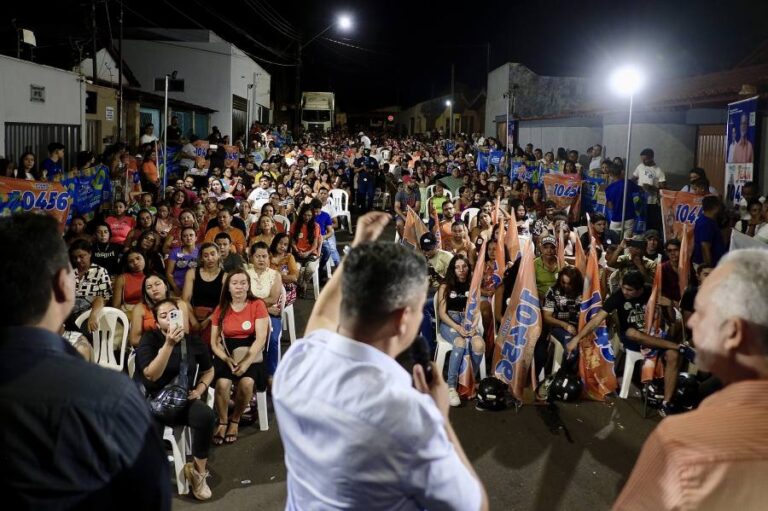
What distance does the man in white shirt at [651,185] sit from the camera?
1155 centimetres

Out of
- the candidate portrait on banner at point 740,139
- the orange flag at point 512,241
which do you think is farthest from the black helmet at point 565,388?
the candidate portrait on banner at point 740,139

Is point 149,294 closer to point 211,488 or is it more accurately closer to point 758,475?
point 211,488

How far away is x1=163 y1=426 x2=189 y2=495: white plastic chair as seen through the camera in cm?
495

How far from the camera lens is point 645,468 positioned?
4.97ft

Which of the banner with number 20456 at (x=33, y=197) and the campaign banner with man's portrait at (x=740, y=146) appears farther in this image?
the campaign banner with man's portrait at (x=740, y=146)

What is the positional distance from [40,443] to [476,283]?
5.45 meters

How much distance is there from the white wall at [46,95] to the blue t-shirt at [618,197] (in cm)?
998

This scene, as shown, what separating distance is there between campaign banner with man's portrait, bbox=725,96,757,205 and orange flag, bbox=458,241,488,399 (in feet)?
15.9

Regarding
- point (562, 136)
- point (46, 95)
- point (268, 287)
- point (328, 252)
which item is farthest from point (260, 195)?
point (562, 136)

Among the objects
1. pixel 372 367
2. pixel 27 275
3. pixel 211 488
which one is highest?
pixel 27 275

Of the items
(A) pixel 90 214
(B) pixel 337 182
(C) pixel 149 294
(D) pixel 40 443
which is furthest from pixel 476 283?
(B) pixel 337 182

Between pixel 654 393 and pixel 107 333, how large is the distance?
4.98m

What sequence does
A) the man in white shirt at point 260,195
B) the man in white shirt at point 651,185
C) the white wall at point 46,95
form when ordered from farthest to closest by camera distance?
1. the man in white shirt at point 260,195
2. the white wall at point 46,95
3. the man in white shirt at point 651,185

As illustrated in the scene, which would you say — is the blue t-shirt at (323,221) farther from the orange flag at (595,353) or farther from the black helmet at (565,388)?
the black helmet at (565,388)
